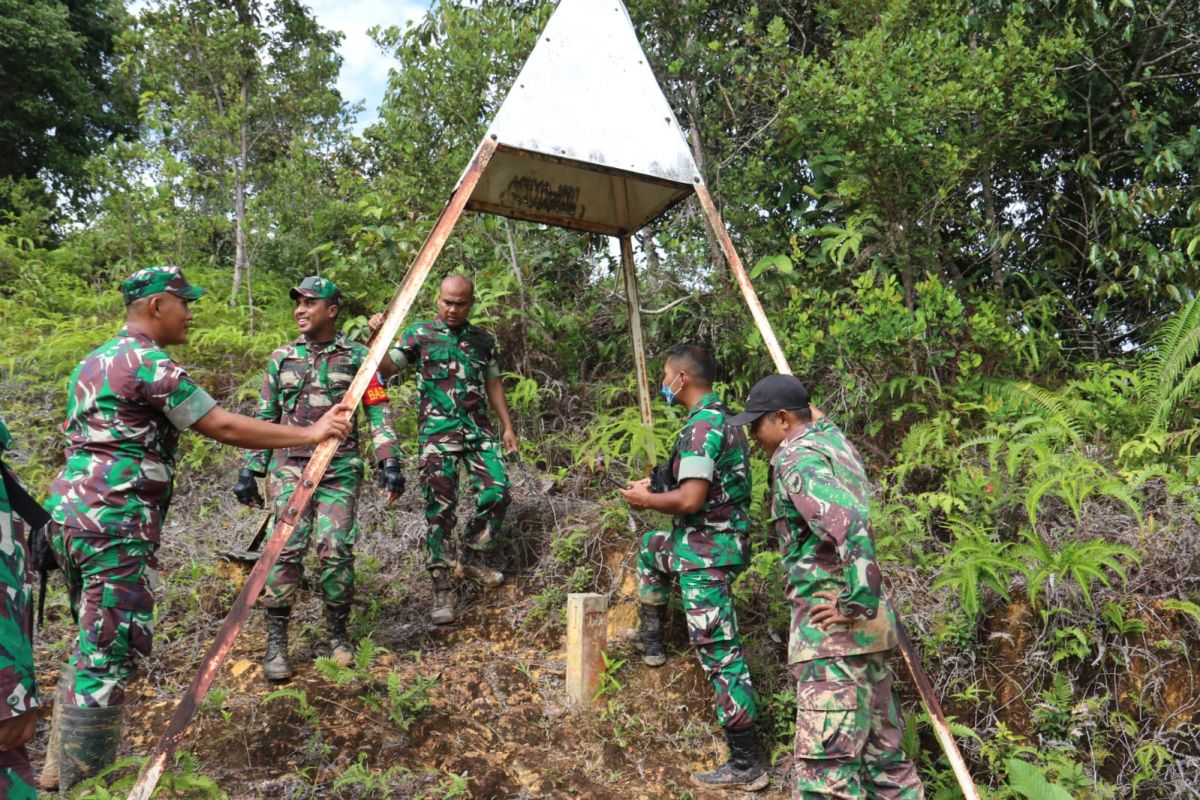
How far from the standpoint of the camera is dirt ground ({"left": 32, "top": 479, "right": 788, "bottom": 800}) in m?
3.66

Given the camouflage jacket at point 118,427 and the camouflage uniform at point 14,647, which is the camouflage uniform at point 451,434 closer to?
the camouflage jacket at point 118,427

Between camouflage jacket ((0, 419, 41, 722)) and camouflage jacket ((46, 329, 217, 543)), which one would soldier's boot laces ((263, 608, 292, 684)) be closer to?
camouflage jacket ((46, 329, 217, 543))

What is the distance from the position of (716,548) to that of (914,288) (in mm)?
3685

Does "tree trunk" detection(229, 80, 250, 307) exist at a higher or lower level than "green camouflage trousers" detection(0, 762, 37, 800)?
higher

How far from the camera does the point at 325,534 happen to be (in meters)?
4.49

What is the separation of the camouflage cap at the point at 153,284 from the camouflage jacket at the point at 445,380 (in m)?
1.89

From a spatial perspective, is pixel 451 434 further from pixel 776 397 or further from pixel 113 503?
pixel 776 397

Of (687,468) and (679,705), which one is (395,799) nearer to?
(679,705)

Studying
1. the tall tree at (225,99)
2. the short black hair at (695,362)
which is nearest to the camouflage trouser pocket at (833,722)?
the short black hair at (695,362)

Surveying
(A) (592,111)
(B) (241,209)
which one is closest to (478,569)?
(A) (592,111)

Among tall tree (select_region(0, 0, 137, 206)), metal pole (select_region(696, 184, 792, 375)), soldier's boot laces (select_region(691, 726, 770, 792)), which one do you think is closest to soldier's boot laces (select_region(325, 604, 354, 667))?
soldier's boot laces (select_region(691, 726, 770, 792))

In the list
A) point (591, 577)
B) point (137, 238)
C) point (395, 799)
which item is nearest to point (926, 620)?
point (591, 577)

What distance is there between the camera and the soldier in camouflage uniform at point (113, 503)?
3191 mm

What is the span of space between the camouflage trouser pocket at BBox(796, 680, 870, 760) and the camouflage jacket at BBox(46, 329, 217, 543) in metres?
2.95
